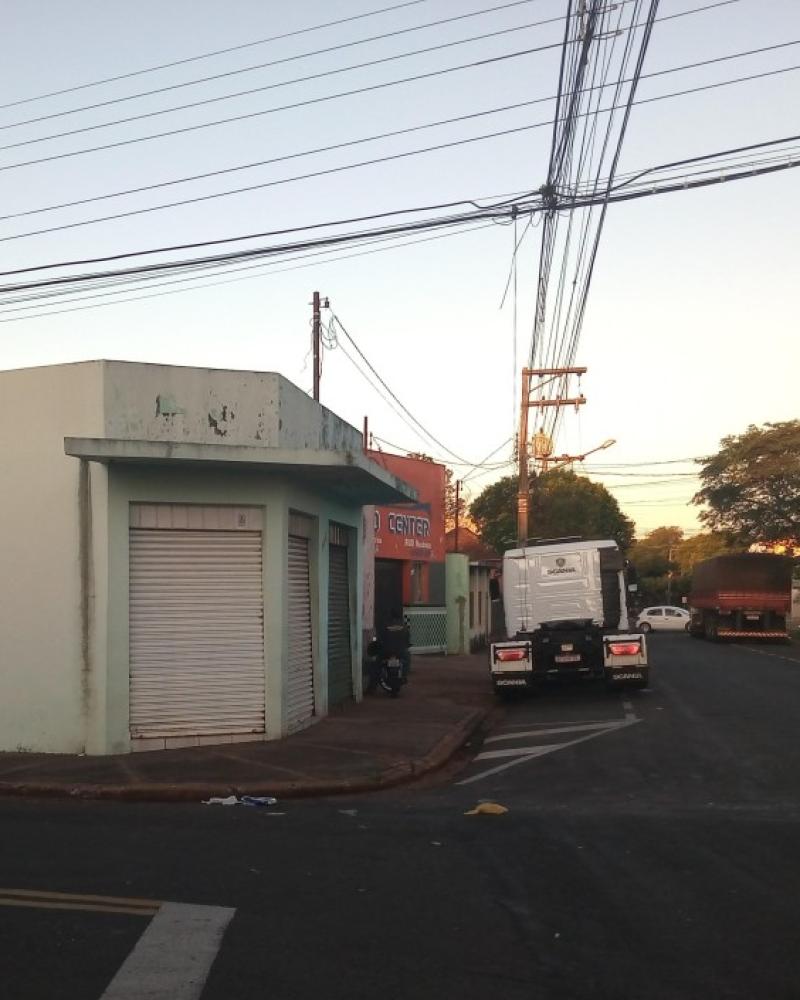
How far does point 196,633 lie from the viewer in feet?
43.6

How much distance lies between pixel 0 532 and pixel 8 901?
294 inches

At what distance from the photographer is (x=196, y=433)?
13.5 meters

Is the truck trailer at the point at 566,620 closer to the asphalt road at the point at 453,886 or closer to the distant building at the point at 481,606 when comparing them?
A: the asphalt road at the point at 453,886

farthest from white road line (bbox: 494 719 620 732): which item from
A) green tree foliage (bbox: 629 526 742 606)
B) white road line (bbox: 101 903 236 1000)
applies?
green tree foliage (bbox: 629 526 742 606)

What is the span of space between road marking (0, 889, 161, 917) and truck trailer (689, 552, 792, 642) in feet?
117

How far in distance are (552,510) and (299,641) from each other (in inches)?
1697

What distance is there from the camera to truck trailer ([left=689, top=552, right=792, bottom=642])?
39.2 meters

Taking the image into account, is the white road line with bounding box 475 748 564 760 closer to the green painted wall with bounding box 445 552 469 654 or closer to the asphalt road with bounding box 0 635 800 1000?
the asphalt road with bounding box 0 635 800 1000

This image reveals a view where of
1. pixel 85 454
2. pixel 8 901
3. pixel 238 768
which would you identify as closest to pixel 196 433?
pixel 85 454

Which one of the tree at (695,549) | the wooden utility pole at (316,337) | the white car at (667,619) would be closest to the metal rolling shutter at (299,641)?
the wooden utility pole at (316,337)

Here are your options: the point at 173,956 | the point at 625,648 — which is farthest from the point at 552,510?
the point at 173,956

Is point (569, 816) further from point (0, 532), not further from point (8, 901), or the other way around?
point (0, 532)

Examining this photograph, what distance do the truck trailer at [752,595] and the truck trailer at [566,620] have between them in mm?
20360

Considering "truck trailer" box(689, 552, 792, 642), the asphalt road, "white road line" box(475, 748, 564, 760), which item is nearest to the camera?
the asphalt road
